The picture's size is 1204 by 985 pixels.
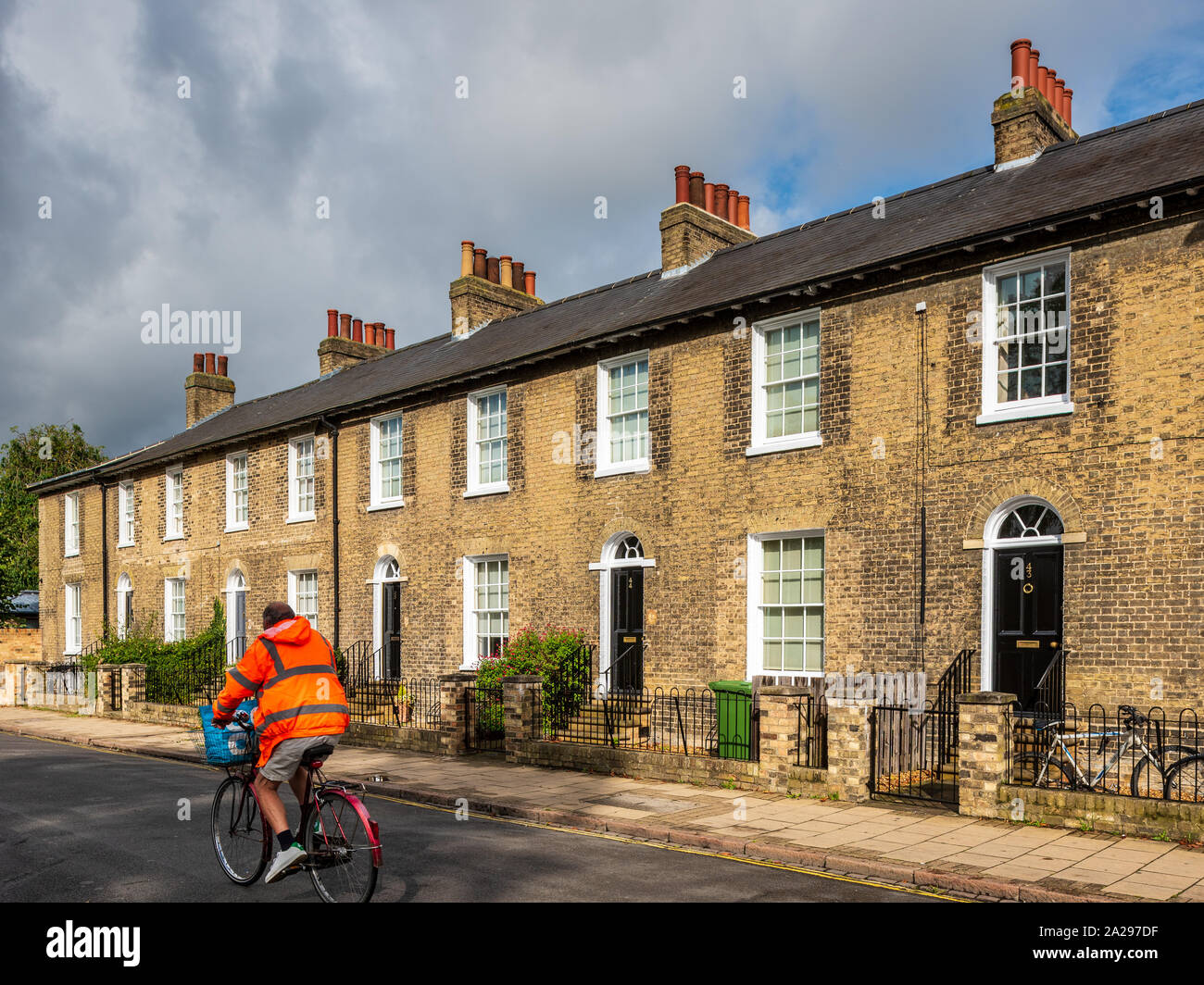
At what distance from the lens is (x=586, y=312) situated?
20.0m

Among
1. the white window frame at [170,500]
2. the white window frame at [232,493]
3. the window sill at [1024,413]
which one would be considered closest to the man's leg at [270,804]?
the window sill at [1024,413]

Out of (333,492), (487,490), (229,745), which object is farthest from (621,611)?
(229,745)

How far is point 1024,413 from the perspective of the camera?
12078 millimetres

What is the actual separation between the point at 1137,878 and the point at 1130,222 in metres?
→ 7.36

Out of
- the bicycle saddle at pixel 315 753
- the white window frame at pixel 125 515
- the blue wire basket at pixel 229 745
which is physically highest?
the white window frame at pixel 125 515

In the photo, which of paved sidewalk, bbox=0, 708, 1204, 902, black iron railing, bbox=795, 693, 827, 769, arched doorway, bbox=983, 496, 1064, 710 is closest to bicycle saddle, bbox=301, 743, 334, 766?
paved sidewalk, bbox=0, 708, 1204, 902

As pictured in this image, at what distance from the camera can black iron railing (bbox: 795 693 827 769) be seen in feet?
37.8

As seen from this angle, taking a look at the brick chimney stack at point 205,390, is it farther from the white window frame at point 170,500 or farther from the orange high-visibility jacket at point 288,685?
the orange high-visibility jacket at point 288,685

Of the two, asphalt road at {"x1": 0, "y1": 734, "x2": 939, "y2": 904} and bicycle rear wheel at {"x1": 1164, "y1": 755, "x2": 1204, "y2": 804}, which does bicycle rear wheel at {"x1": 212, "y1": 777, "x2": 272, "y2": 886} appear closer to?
asphalt road at {"x1": 0, "y1": 734, "x2": 939, "y2": 904}

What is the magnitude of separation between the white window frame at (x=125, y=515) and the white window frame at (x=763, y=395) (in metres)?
22.4

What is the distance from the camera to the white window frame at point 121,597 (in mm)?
30009

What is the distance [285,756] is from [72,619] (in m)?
30.5

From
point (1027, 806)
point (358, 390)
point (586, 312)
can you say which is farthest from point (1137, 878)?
point (358, 390)

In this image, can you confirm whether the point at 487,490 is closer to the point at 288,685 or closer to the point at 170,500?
the point at 288,685
